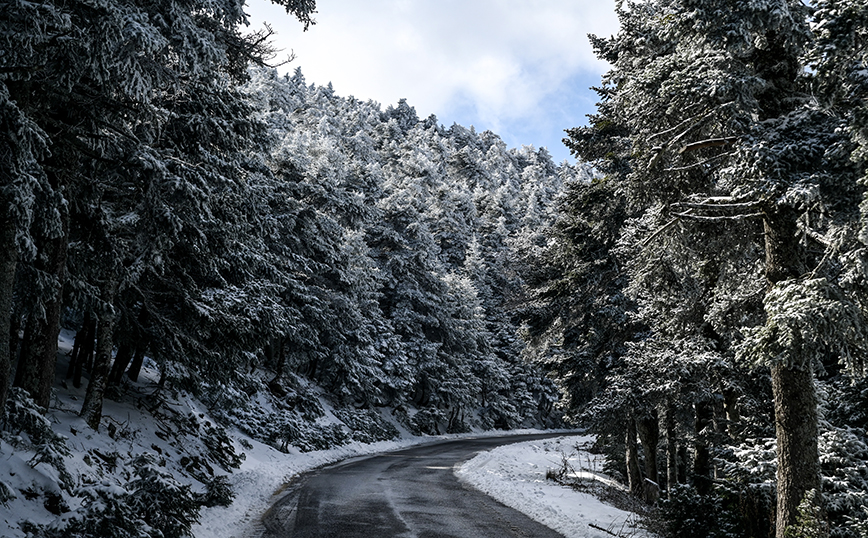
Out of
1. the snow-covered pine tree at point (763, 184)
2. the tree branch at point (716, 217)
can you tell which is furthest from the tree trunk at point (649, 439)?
the tree branch at point (716, 217)

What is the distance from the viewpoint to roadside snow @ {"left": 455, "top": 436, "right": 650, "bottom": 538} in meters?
10.7

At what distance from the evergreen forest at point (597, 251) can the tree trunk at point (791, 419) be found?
0.10ft

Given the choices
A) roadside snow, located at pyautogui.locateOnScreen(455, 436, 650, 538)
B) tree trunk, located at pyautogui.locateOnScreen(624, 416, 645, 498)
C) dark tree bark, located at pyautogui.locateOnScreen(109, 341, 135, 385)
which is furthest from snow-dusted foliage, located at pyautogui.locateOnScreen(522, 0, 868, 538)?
dark tree bark, located at pyautogui.locateOnScreen(109, 341, 135, 385)

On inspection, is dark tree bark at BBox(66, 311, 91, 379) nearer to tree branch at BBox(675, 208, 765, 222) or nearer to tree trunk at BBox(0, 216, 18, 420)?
tree trunk at BBox(0, 216, 18, 420)

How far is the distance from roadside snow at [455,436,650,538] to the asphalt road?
0.39 metres

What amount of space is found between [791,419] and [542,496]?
23.5ft

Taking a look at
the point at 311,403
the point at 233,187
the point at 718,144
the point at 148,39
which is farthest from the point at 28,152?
the point at 311,403

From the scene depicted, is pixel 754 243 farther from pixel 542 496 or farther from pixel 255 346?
pixel 255 346

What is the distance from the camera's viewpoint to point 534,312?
21.8m

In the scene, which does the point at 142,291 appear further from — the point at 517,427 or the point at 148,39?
the point at 517,427

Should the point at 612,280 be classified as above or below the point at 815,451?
above

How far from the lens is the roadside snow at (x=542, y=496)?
10719mm

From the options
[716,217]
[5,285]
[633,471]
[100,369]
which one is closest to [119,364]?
[100,369]

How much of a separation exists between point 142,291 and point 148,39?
6409mm
